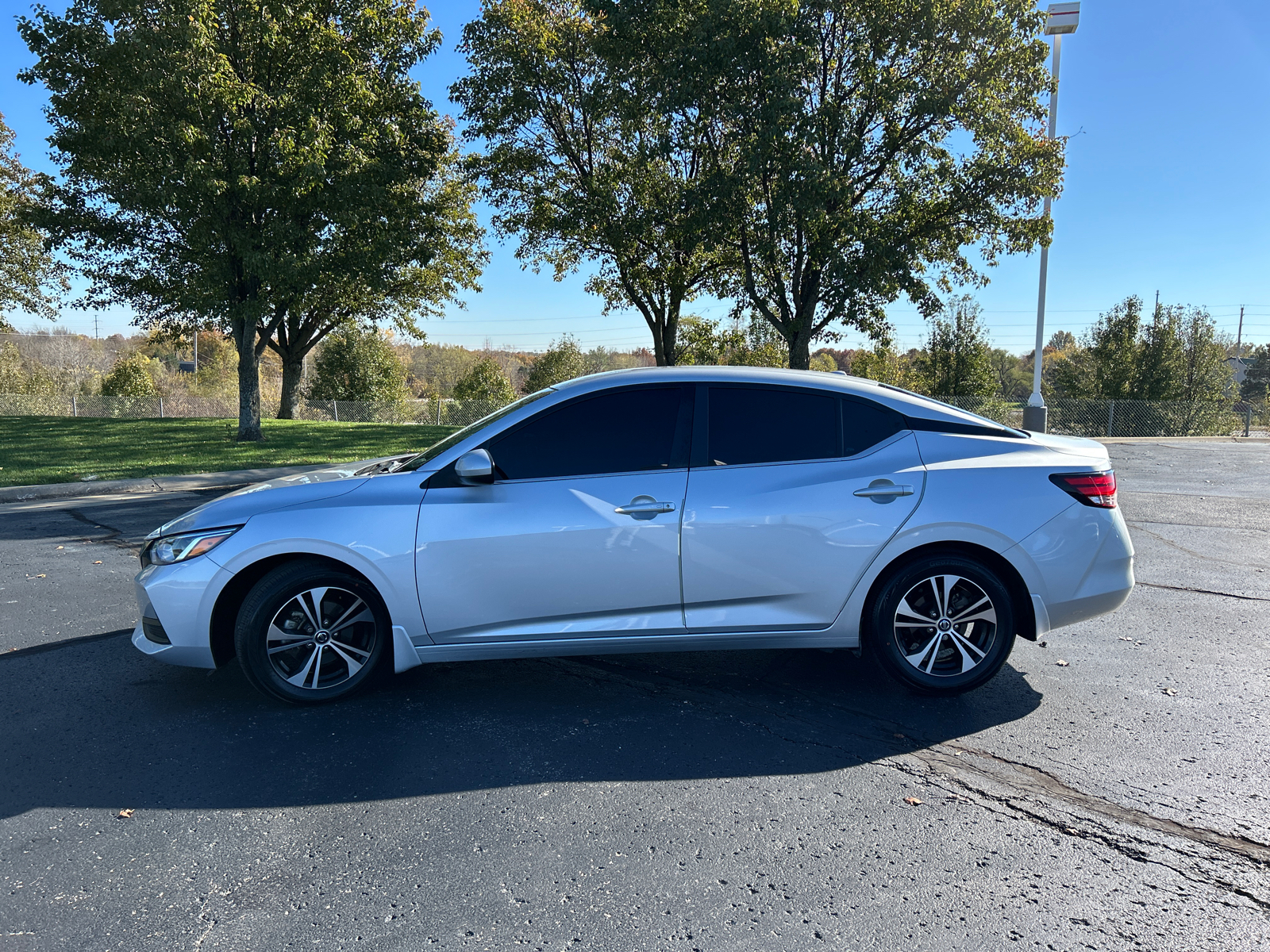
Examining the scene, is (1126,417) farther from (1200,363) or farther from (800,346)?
(800,346)

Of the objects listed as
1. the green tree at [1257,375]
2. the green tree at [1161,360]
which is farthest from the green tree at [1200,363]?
the green tree at [1257,375]

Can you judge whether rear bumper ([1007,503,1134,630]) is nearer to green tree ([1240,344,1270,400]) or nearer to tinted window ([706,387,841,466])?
tinted window ([706,387,841,466])

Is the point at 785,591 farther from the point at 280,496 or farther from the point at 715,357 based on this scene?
the point at 715,357

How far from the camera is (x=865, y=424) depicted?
4.46 metres

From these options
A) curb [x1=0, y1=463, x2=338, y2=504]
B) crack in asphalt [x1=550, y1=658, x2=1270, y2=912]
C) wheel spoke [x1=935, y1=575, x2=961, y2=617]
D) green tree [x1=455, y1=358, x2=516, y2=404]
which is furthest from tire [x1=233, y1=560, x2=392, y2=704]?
green tree [x1=455, y1=358, x2=516, y2=404]

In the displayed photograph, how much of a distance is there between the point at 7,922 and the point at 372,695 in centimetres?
193

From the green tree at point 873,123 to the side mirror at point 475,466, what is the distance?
15.9 meters

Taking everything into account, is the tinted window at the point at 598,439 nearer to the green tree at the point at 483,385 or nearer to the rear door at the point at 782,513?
the rear door at the point at 782,513

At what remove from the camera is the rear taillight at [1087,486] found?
4.37m

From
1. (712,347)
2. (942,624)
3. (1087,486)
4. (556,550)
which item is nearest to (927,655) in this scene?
(942,624)

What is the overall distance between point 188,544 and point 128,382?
156ft

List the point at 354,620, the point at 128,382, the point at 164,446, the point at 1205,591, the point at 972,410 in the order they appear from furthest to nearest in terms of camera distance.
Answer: the point at 128,382
the point at 972,410
the point at 164,446
the point at 1205,591
the point at 354,620

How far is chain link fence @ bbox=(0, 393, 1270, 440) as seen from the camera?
3234cm

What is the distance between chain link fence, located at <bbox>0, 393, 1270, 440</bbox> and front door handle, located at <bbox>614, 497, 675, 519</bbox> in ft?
77.9
